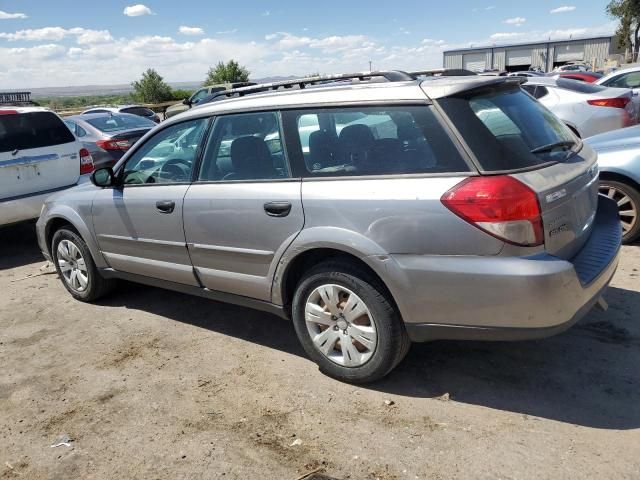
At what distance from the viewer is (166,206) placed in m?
4.04

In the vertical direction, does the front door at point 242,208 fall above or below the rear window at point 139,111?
below

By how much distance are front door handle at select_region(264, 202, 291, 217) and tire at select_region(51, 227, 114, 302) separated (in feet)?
7.56

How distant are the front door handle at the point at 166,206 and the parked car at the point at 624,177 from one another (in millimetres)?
3973

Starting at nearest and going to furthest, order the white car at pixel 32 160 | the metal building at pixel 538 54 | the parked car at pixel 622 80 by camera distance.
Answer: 1. the white car at pixel 32 160
2. the parked car at pixel 622 80
3. the metal building at pixel 538 54

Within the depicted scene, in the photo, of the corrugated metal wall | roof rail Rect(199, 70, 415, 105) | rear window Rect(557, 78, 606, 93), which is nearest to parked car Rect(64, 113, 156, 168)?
roof rail Rect(199, 70, 415, 105)

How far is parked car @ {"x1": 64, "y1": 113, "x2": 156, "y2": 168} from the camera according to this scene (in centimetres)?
1077

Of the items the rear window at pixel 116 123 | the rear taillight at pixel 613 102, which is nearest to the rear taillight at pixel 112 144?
the rear window at pixel 116 123

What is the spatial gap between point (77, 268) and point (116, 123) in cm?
736

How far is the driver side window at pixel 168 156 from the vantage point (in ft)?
13.2

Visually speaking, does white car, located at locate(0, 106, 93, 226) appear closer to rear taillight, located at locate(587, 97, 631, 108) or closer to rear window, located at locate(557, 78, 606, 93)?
rear window, located at locate(557, 78, 606, 93)

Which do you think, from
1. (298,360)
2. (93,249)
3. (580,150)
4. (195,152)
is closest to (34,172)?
(93,249)

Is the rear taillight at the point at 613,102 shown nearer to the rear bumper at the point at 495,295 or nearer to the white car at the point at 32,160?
the rear bumper at the point at 495,295

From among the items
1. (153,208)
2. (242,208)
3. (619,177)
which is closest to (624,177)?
(619,177)

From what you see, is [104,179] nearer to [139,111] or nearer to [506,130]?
[506,130]
